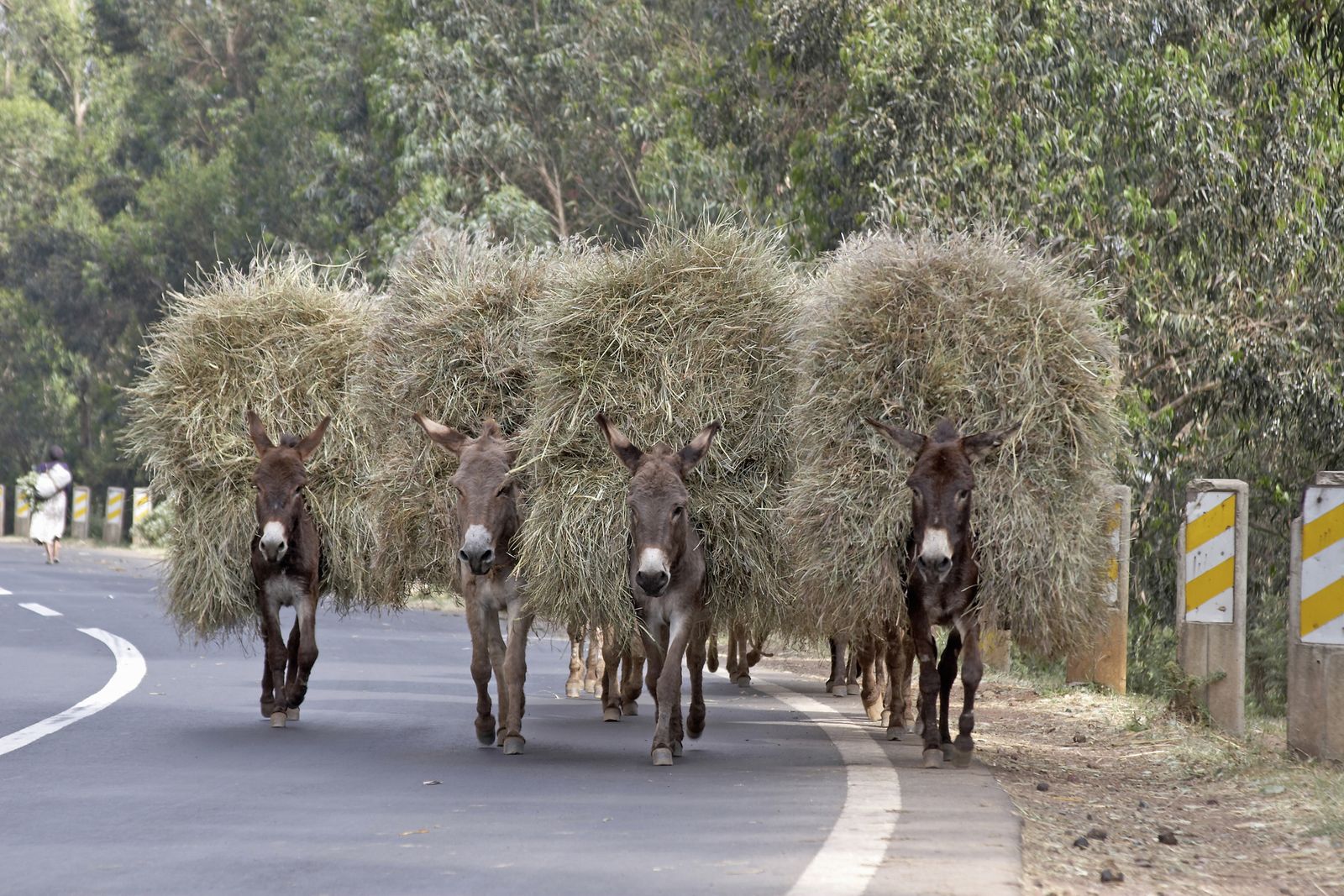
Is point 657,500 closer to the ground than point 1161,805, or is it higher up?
higher up

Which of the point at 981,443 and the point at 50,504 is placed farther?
the point at 50,504

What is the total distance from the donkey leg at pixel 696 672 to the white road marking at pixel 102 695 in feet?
13.5

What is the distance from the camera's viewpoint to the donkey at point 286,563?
11.9 metres

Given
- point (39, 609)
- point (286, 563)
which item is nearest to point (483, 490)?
point (286, 563)

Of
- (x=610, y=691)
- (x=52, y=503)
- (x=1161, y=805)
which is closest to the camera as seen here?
(x=1161, y=805)

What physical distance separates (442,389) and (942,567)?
13.0 ft

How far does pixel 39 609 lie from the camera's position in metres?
23.1

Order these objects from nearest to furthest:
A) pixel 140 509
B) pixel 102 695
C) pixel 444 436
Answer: pixel 444 436
pixel 102 695
pixel 140 509

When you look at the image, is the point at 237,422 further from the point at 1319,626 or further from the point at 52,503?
the point at 52,503

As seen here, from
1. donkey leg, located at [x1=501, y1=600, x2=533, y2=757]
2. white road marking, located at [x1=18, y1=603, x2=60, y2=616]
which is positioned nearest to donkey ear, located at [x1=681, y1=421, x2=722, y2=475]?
donkey leg, located at [x1=501, y1=600, x2=533, y2=757]

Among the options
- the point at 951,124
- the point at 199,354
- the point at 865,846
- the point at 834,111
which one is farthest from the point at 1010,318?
the point at 834,111

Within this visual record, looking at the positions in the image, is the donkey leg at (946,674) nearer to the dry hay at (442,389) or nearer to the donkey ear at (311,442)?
the dry hay at (442,389)

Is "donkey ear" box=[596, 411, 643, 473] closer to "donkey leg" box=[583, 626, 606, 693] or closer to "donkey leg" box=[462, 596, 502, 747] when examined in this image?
"donkey leg" box=[462, 596, 502, 747]

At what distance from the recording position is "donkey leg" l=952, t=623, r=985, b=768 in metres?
9.92
